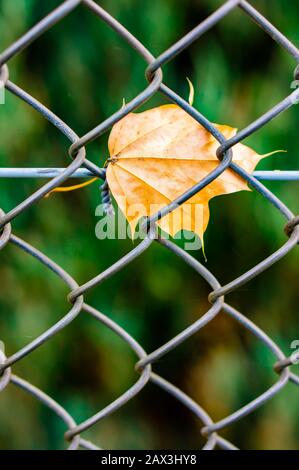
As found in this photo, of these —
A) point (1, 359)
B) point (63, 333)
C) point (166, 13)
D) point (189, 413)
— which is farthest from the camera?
point (189, 413)

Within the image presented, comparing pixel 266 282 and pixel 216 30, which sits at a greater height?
pixel 216 30

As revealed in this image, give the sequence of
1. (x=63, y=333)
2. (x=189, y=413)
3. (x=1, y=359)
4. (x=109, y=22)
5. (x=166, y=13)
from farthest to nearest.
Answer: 1. (x=189, y=413)
2. (x=63, y=333)
3. (x=166, y=13)
4. (x=1, y=359)
5. (x=109, y=22)

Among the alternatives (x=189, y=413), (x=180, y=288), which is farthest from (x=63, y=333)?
(x=189, y=413)

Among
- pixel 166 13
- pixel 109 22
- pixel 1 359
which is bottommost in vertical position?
pixel 1 359

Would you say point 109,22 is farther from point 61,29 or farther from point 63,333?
point 63,333

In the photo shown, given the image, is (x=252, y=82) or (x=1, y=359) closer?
(x=1, y=359)

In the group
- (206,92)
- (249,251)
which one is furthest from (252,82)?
(249,251)

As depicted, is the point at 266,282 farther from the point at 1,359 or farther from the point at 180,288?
the point at 1,359
